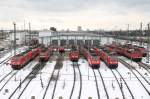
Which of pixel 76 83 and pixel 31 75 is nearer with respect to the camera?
pixel 76 83

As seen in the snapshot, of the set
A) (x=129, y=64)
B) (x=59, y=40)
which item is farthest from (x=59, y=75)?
(x=59, y=40)

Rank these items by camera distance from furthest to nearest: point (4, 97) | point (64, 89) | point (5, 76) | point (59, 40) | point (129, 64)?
1. point (59, 40)
2. point (129, 64)
3. point (5, 76)
4. point (64, 89)
5. point (4, 97)

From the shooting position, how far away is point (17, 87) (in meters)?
35.5

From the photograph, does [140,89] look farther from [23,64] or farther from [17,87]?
[23,64]

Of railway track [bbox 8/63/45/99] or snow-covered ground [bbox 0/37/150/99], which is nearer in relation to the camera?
snow-covered ground [bbox 0/37/150/99]

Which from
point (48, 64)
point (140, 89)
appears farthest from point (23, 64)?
point (140, 89)

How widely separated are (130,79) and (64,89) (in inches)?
438

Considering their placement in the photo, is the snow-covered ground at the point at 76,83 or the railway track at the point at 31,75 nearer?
the snow-covered ground at the point at 76,83

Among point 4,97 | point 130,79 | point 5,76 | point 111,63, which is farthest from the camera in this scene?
point 111,63

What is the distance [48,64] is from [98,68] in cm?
1078

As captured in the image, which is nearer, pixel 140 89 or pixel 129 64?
pixel 140 89

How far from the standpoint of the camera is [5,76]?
42344 mm

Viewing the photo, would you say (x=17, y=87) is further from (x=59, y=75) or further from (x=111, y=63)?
(x=111, y=63)

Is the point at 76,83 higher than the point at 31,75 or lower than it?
lower
